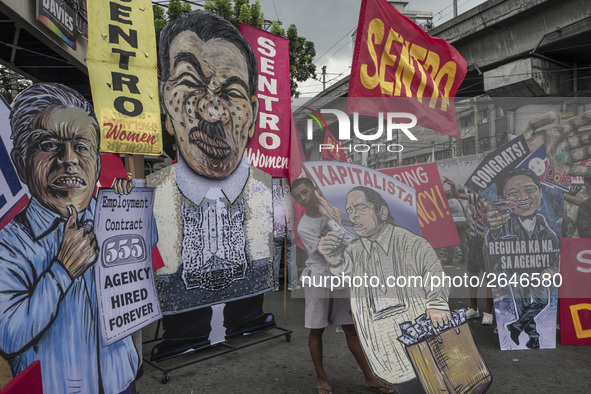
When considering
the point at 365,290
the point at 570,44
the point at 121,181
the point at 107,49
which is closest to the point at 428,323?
the point at 365,290

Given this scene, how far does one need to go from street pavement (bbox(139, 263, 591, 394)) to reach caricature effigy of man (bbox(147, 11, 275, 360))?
26cm

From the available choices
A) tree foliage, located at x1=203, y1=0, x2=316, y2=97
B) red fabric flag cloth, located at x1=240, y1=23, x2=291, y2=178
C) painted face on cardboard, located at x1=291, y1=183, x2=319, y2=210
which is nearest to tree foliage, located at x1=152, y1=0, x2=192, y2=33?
tree foliage, located at x1=203, y1=0, x2=316, y2=97

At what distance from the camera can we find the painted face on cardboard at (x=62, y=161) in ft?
6.97

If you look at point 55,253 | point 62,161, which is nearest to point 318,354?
point 55,253

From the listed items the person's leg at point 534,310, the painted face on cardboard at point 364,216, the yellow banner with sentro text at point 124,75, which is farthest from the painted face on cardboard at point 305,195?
the person's leg at point 534,310

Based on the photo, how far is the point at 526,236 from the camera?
4285mm

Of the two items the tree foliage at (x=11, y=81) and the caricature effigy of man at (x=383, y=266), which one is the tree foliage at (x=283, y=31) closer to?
the tree foliage at (x=11, y=81)

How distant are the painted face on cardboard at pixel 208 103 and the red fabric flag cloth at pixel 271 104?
1.30 ft

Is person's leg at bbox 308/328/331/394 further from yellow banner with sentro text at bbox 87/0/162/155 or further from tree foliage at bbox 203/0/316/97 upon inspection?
tree foliage at bbox 203/0/316/97

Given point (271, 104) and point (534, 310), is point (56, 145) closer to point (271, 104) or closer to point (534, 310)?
point (271, 104)

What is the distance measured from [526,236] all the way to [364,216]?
2313 millimetres

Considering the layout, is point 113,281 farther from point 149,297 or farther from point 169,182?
point 169,182

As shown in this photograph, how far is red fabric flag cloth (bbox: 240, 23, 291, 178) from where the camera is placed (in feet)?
16.2

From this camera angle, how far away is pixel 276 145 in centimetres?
511
